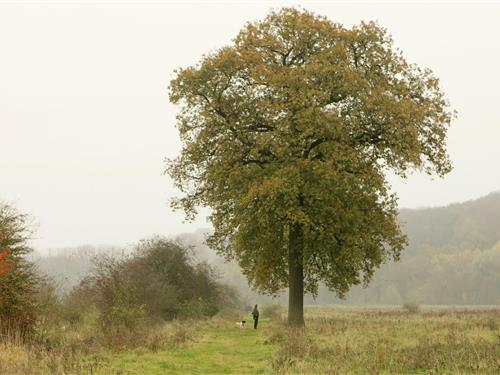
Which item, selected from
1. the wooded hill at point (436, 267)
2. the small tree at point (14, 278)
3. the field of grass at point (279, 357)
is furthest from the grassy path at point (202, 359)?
the wooded hill at point (436, 267)

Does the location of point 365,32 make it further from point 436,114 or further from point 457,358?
point 457,358

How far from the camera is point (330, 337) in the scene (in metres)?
23.1

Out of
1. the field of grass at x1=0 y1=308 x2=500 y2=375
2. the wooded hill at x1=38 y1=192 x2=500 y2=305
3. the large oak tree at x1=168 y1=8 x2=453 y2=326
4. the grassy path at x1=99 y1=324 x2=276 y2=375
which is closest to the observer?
the field of grass at x1=0 y1=308 x2=500 y2=375

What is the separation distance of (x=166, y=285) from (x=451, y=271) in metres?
126

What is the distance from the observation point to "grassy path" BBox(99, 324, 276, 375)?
15.4 metres

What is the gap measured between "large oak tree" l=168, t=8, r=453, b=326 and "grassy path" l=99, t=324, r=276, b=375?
572 cm

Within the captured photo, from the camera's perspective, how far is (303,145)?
26266 millimetres

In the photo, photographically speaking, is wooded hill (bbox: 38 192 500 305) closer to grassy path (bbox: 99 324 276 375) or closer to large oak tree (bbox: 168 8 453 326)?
large oak tree (bbox: 168 8 453 326)

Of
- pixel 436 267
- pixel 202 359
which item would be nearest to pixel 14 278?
pixel 202 359

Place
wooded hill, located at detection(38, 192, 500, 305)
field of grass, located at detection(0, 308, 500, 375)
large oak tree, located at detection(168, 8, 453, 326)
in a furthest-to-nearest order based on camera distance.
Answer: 1. wooded hill, located at detection(38, 192, 500, 305)
2. large oak tree, located at detection(168, 8, 453, 326)
3. field of grass, located at detection(0, 308, 500, 375)

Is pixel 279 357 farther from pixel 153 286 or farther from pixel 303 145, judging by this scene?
pixel 153 286

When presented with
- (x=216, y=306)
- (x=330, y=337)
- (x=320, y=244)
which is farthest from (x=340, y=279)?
(x=216, y=306)

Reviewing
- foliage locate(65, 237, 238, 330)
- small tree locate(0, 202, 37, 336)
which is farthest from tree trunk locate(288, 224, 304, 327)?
small tree locate(0, 202, 37, 336)

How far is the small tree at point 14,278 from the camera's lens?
18562 millimetres
